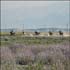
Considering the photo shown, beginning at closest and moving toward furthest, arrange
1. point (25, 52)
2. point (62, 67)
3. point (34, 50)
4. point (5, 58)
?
1. point (62, 67)
2. point (5, 58)
3. point (25, 52)
4. point (34, 50)

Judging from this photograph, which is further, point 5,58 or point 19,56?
point 19,56

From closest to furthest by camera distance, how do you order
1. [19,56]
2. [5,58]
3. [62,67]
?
[62,67]
[5,58]
[19,56]

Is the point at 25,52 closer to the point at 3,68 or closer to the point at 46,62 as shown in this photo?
the point at 46,62

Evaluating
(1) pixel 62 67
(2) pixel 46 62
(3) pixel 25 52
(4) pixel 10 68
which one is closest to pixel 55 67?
(1) pixel 62 67

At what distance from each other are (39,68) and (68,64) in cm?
105

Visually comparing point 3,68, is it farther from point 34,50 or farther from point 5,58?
point 34,50

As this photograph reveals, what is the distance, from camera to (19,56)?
1361 centimetres

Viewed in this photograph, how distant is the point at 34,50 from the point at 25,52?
1816 mm

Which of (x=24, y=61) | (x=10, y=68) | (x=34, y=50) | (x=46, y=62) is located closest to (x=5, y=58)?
(x=24, y=61)

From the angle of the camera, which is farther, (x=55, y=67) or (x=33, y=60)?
(x=33, y=60)

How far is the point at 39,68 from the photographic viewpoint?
10.4 metres

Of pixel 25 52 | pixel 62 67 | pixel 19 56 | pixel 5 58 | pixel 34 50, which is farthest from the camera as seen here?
pixel 34 50

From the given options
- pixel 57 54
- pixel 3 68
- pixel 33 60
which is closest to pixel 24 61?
pixel 33 60

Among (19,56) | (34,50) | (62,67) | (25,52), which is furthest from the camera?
(34,50)
